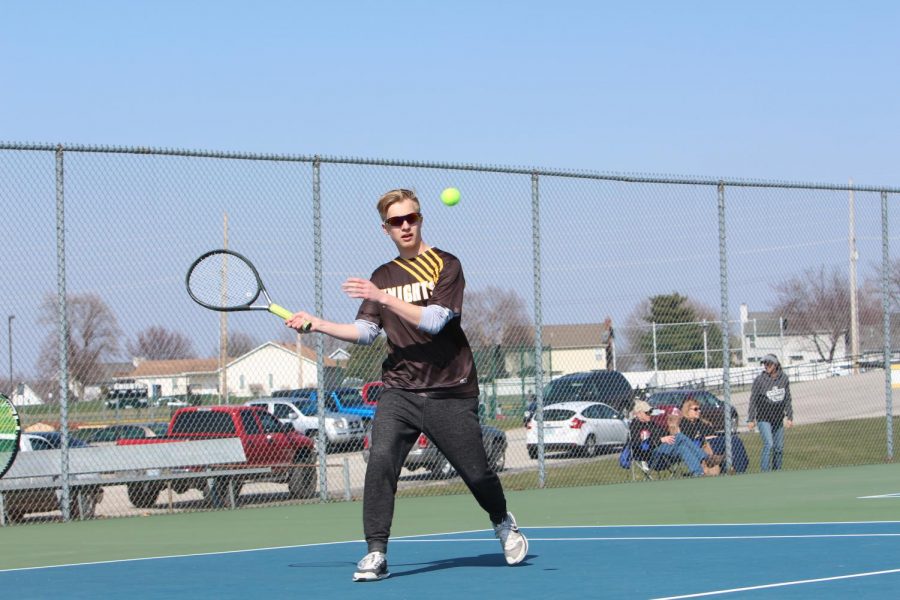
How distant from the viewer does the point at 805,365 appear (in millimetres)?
28625

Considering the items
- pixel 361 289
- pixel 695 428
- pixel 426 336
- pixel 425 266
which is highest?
pixel 425 266

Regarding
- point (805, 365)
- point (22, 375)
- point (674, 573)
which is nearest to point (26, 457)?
point (22, 375)

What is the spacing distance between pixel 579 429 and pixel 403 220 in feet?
36.4

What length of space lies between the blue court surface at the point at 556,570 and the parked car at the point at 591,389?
1046cm

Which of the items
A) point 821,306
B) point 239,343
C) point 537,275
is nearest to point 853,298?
point 821,306

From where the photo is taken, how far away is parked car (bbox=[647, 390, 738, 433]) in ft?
53.2

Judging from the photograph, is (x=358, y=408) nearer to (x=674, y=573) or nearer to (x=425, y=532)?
(x=425, y=532)

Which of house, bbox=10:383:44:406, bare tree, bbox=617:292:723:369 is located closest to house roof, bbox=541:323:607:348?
bare tree, bbox=617:292:723:369

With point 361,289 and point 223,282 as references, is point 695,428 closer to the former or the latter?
point 223,282

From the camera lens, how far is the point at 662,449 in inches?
586

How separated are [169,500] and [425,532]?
142 inches

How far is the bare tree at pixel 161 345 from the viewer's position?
11016mm

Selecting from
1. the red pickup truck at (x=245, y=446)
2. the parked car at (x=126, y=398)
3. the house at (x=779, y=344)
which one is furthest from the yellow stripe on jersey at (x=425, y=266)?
the house at (x=779, y=344)

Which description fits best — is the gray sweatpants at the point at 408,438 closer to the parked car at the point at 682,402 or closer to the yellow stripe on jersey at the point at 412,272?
the yellow stripe on jersey at the point at 412,272
